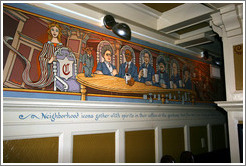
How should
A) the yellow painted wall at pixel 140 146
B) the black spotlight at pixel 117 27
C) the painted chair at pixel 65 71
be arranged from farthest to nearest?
the yellow painted wall at pixel 140 146 → the black spotlight at pixel 117 27 → the painted chair at pixel 65 71

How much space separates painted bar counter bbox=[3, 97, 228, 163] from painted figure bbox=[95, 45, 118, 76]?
510mm

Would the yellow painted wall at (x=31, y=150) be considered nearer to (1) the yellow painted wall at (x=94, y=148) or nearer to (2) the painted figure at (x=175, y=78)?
(1) the yellow painted wall at (x=94, y=148)

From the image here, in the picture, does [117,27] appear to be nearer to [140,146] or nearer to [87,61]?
[87,61]

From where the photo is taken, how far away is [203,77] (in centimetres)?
521

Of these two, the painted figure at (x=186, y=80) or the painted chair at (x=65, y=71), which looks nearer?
the painted chair at (x=65, y=71)

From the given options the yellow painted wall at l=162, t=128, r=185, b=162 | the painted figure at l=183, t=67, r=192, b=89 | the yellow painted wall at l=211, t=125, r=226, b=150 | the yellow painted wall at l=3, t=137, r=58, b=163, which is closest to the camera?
the yellow painted wall at l=3, t=137, r=58, b=163

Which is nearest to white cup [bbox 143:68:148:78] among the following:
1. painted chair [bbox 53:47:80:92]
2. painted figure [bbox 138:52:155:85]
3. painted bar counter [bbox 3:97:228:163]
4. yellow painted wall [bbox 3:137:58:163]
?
painted figure [bbox 138:52:155:85]

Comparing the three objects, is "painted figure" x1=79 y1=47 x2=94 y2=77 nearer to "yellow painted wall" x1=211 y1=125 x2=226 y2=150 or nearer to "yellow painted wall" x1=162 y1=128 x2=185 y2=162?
"yellow painted wall" x1=162 y1=128 x2=185 y2=162

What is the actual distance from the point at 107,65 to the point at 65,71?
727 millimetres

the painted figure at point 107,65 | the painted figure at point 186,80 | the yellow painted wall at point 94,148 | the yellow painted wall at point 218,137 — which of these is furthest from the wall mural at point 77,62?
the yellow painted wall at point 218,137

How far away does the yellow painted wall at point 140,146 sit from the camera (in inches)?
134

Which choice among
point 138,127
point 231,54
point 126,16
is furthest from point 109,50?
point 231,54

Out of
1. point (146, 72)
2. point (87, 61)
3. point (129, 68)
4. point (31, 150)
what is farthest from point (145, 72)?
point (31, 150)

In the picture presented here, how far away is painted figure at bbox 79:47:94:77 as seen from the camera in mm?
3069
